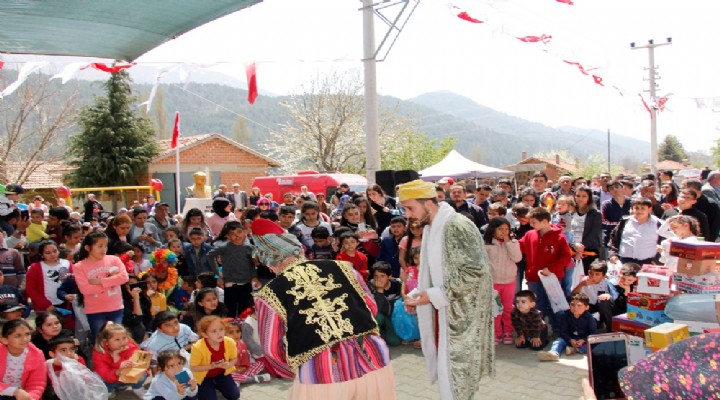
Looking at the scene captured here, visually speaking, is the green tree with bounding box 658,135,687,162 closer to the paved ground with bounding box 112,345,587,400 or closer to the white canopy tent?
the white canopy tent

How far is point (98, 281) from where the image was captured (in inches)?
219

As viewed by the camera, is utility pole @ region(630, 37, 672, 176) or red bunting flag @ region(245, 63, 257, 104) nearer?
red bunting flag @ region(245, 63, 257, 104)

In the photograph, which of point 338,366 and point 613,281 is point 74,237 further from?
point 613,281

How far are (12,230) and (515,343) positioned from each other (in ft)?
23.0

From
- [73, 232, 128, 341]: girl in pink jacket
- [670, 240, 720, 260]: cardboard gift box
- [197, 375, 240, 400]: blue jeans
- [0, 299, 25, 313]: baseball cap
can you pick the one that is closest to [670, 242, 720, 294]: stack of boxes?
[670, 240, 720, 260]: cardboard gift box

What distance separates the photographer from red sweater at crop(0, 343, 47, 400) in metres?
4.62

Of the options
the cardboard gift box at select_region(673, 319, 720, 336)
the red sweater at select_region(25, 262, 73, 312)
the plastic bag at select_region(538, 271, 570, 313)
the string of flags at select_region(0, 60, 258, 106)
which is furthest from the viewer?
the string of flags at select_region(0, 60, 258, 106)

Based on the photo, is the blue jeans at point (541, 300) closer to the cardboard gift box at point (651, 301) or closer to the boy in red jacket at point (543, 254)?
the boy in red jacket at point (543, 254)

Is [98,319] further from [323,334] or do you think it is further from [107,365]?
[323,334]

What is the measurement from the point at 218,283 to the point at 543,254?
3.74m

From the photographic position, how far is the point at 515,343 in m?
6.45

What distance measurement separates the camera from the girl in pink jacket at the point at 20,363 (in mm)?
4617

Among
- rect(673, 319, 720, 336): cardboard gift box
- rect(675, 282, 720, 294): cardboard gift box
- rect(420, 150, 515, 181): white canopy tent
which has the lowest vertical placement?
rect(673, 319, 720, 336): cardboard gift box

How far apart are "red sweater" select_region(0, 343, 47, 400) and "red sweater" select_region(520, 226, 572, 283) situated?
499 cm
